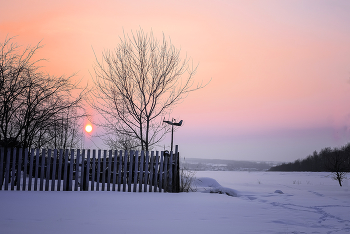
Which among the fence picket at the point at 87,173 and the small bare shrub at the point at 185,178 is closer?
the fence picket at the point at 87,173

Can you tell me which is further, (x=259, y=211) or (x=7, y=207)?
(x=259, y=211)

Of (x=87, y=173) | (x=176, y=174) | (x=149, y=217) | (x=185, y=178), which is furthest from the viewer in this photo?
(x=185, y=178)

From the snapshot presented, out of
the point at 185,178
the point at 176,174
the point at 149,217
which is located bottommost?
the point at 149,217

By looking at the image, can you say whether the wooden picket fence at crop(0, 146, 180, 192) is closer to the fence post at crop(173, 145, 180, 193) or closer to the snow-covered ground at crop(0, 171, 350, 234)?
the fence post at crop(173, 145, 180, 193)

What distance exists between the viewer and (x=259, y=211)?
5.69 metres

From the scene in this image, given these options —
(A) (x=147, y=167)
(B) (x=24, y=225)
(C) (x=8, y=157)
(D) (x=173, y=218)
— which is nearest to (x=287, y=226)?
(D) (x=173, y=218)

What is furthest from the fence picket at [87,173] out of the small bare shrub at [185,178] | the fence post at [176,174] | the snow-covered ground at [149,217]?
the small bare shrub at [185,178]

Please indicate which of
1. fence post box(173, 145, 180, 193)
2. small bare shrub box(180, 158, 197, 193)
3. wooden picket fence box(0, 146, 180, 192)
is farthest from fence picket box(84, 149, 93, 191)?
small bare shrub box(180, 158, 197, 193)

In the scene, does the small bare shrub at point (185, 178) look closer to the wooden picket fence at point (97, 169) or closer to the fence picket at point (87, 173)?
the wooden picket fence at point (97, 169)

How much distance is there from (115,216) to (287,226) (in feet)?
9.84

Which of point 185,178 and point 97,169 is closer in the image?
point 97,169

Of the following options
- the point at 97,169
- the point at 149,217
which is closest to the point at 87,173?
the point at 97,169

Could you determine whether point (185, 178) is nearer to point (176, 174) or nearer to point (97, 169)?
point (176, 174)

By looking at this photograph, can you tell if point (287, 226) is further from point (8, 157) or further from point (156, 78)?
point (156, 78)
